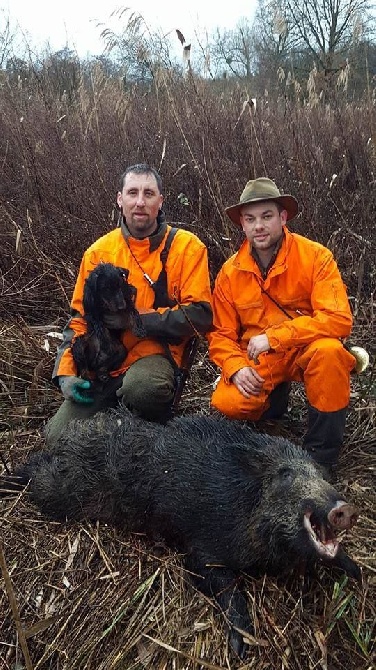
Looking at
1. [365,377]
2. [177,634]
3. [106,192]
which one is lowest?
[177,634]

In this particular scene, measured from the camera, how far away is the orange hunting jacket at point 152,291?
347cm

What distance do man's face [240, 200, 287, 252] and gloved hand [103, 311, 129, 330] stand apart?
851 mm

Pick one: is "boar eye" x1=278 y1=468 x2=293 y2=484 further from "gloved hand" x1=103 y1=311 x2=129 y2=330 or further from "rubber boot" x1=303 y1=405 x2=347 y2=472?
"gloved hand" x1=103 y1=311 x2=129 y2=330

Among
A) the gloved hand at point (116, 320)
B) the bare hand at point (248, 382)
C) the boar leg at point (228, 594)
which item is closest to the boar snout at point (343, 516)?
the boar leg at point (228, 594)

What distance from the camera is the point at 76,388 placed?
3514mm

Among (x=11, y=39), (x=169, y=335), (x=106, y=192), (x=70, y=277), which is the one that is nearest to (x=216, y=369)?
(x=169, y=335)

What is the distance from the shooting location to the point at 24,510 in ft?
10.00

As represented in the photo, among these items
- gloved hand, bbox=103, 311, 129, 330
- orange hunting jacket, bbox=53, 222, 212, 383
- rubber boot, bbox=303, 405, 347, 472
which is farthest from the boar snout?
gloved hand, bbox=103, 311, 129, 330

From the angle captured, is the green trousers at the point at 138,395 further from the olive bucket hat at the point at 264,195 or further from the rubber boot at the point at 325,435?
the olive bucket hat at the point at 264,195

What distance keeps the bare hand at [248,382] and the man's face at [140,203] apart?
1067 mm

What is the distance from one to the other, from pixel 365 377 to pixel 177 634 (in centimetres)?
213

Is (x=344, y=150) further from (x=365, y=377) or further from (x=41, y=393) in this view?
(x=41, y=393)

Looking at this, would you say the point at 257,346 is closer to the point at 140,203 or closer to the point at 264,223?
the point at 264,223

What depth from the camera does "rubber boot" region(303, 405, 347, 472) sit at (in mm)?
3109
